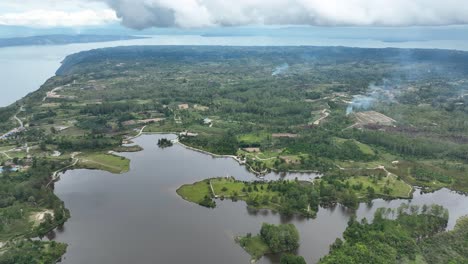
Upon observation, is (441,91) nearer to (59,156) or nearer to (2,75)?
(59,156)

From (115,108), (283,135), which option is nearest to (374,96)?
(283,135)

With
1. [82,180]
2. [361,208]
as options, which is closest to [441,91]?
[361,208]

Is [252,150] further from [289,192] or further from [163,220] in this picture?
[163,220]

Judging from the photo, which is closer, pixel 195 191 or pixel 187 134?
pixel 195 191

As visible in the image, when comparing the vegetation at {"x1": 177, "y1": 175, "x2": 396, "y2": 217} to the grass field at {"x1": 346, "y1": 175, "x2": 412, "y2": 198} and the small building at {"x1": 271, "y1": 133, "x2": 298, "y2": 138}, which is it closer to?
the grass field at {"x1": 346, "y1": 175, "x2": 412, "y2": 198}

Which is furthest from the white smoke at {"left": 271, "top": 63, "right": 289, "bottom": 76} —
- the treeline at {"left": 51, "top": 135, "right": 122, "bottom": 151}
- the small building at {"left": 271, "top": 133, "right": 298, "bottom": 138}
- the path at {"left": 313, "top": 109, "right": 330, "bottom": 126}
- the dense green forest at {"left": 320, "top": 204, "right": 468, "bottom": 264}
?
the dense green forest at {"left": 320, "top": 204, "right": 468, "bottom": 264}

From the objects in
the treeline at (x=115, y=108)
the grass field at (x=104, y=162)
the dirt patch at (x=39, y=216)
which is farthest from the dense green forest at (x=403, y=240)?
the treeline at (x=115, y=108)
